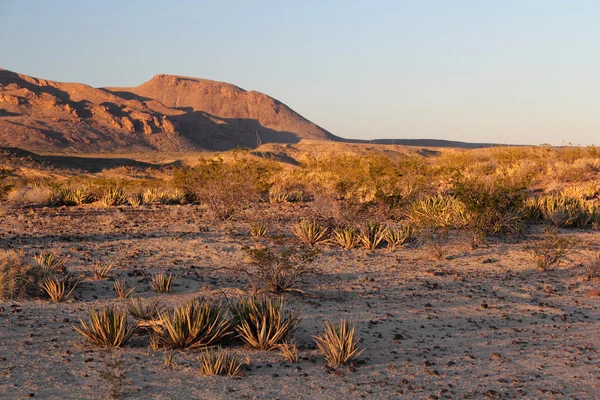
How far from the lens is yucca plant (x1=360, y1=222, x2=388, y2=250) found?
40.0 feet

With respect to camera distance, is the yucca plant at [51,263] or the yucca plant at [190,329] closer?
the yucca plant at [190,329]

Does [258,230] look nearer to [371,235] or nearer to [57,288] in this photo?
[371,235]

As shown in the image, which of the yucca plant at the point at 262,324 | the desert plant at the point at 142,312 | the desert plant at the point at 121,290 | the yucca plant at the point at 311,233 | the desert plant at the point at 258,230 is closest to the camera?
the yucca plant at the point at 262,324

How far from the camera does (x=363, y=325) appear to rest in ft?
24.4

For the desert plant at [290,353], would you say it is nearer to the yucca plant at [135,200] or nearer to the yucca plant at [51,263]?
the yucca plant at [51,263]

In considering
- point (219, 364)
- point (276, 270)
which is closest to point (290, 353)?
point (219, 364)

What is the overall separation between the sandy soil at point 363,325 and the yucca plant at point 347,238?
359 mm

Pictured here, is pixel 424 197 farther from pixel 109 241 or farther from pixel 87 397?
pixel 87 397

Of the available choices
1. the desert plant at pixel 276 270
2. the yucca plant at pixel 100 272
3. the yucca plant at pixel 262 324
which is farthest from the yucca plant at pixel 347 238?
the yucca plant at pixel 262 324

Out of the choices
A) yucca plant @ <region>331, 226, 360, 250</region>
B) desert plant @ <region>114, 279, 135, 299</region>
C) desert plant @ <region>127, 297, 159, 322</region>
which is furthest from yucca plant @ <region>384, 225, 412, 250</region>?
desert plant @ <region>127, 297, 159, 322</region>

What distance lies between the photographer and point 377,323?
754cm

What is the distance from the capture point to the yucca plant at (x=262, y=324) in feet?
21.0

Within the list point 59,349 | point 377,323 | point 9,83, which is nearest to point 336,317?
point 377,323

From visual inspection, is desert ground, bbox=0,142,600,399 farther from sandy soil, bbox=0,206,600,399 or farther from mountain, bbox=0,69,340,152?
mountain, bbox=0,69,340,152
